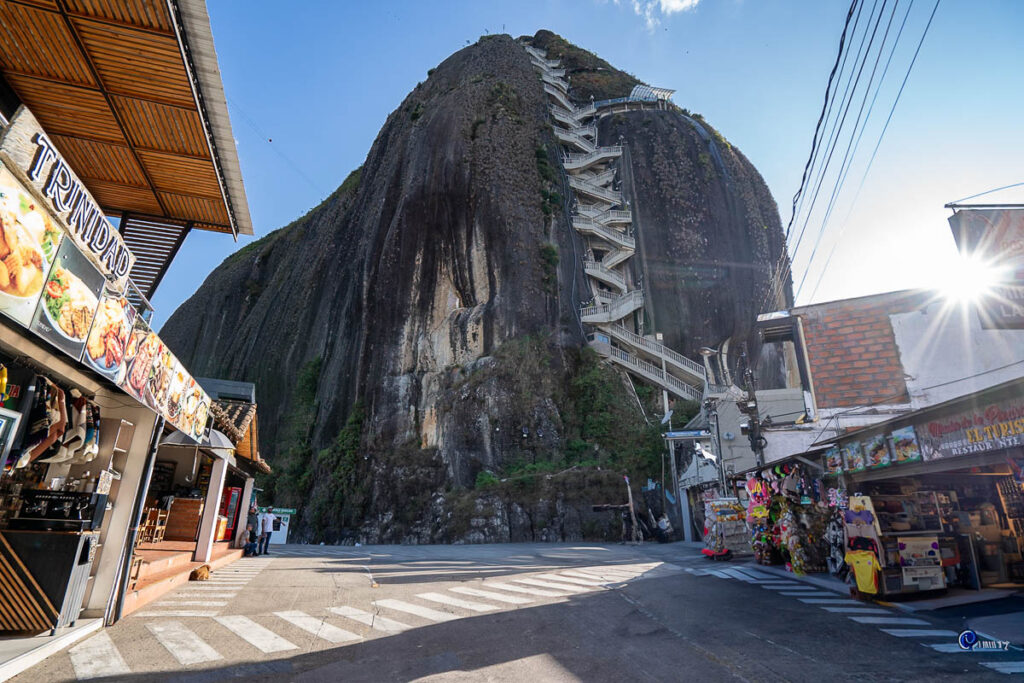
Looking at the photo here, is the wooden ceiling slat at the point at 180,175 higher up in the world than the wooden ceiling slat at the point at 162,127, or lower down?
lower down

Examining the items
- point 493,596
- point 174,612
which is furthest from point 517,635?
point 174,612

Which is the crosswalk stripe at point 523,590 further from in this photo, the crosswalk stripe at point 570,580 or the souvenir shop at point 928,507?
the souvenir shop at point 928,507

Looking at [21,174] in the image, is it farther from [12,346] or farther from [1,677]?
[1,677]

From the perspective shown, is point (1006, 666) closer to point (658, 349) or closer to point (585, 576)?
point (585, 576)

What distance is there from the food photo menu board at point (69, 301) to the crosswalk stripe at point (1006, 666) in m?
9.23

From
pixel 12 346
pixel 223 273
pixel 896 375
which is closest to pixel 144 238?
pixel 12 346

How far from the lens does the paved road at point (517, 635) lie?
15.8 feet

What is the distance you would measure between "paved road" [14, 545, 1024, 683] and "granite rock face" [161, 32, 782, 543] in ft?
44.0

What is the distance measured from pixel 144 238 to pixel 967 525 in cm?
1582

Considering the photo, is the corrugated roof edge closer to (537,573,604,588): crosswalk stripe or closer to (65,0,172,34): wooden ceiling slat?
(65,0,172,34): wooden ceiling slat

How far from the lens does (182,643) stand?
5.66 m

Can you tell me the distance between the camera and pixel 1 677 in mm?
4387

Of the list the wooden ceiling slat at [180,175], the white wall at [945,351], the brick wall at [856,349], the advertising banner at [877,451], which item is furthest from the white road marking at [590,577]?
the wooden ceiling slat at [180,175]

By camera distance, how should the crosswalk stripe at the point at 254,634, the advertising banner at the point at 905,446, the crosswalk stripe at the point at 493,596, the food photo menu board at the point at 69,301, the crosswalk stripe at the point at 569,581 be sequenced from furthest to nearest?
the crosswalk stripe at the point at 569,581 → the crosswalk stripe at the point at 493,596 → the advertising banner at the point at 905,446 → the crosswalk stripe at the point at 254,634 → the food photo menu board at the point at 69,301
